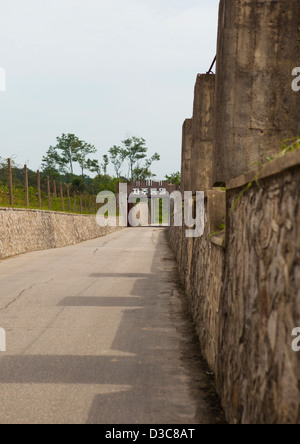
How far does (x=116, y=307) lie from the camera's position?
27.8 ft

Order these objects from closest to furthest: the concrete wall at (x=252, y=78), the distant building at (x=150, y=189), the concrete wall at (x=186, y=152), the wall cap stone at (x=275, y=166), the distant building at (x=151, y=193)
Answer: the wall cap stone at (x=275, y=166)
the concrete wall at (x=252, y=78)
the concrete wall at (x=186, y=152)
the distant building at (x=151, y=193)
the distant building at (x=150, y=189)

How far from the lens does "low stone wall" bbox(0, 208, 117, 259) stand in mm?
19500

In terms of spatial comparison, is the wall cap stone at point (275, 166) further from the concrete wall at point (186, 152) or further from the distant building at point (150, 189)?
the distant building at point (150, 189)

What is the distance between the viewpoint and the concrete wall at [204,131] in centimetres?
976

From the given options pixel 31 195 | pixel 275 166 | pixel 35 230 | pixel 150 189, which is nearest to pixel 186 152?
pixel 35 230

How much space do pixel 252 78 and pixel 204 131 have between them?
186 inches

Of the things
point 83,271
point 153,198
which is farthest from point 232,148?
point 153,198

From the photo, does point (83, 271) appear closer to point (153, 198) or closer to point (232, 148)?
point (232, 148)

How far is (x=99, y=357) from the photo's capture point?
5.62 metres

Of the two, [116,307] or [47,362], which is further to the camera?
[116,307]

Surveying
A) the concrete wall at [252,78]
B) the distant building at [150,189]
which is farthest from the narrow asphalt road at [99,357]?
the distant building at [150,189]

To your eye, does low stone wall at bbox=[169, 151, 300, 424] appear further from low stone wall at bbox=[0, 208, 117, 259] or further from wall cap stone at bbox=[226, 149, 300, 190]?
low stone wall at bbox=[0, 208, 117, 259]

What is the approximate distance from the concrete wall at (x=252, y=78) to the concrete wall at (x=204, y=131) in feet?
15.2

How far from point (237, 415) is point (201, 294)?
2978 mm
